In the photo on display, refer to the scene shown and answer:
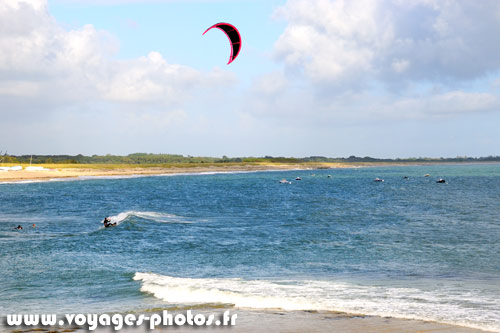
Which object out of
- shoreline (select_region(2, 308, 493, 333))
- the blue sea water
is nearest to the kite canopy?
the blue sea water

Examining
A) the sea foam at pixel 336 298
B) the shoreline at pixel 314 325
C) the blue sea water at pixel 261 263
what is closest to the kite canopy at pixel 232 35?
the blue sea water at pixel 261 263

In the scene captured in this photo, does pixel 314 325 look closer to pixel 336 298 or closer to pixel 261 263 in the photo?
pixel 336 298

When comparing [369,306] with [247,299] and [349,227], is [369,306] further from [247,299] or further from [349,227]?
[349,227]

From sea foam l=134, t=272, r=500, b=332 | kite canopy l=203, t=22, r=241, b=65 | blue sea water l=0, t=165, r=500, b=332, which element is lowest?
blue sea water l=0, t=165, r=500, b=332

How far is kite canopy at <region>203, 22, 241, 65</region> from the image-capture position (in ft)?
82.7

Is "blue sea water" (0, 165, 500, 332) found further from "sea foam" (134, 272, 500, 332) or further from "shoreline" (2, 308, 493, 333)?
"shoreline" (2, 308, 493, 333)

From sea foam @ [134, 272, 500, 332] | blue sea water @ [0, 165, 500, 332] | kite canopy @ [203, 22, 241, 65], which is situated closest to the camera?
sea foam @ [134, 272, 500, 332]

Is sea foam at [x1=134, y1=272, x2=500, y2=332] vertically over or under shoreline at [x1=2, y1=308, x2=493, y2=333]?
under

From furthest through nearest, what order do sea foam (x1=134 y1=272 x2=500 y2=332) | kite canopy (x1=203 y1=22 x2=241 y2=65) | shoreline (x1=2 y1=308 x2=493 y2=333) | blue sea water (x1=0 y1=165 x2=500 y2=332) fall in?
kite canopy (x1=203 y1=22 x2=241 y2=65) → blue sea water (x1=0 y1=165 x2=500 y2=332) → sea foam (x1=134 y1=272 x2=500 y2=332) → shoreline (x1=2 y1=308 x2=493 y2=333)

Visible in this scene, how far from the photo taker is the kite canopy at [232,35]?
25220 millimetres

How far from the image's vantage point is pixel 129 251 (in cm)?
2616

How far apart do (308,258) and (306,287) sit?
6.51 m

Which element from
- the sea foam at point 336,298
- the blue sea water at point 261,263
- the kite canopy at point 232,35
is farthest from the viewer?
the kite canopy at point 232,35

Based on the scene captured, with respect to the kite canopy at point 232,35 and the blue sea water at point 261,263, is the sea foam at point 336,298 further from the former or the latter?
the kite canopy at point 232,35
